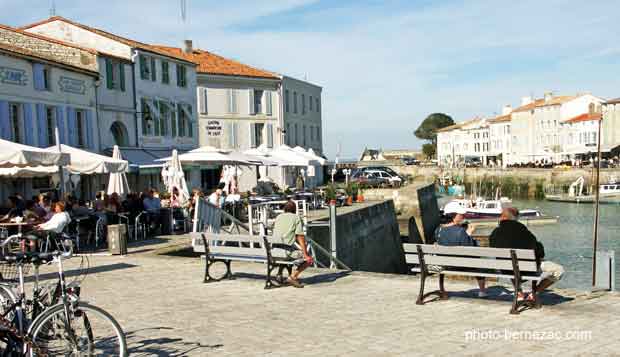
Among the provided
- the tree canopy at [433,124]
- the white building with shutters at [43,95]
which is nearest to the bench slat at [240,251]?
the white building with shutters at [43,95]

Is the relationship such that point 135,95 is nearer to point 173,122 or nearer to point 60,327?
point 173,122

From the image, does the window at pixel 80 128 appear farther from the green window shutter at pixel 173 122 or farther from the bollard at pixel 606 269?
the bollard at pixel 606 269

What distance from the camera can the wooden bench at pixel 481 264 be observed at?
7.75 m

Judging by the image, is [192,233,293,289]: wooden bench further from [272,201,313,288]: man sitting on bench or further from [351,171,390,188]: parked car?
[351,171,390,188]: parked car

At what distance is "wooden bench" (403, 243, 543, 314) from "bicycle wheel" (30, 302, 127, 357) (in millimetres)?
4374

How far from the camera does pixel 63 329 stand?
5312mm

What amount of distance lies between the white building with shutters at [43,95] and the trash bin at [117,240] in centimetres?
766

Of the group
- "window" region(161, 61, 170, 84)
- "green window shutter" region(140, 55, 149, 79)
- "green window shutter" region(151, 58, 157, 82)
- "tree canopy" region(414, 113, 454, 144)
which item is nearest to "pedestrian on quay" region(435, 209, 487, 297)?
"green window shutter" region(140, 55, 149, 79)

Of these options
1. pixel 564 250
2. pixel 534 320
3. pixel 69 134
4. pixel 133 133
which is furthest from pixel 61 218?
pixel 564 250

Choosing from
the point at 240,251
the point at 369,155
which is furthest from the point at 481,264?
the point at 369,155

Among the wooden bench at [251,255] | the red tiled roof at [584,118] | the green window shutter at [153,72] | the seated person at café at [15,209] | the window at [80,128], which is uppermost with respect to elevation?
the green window shutter at [153,72]

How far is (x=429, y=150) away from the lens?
137000 millimetres

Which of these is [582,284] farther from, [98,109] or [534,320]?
[98,109]

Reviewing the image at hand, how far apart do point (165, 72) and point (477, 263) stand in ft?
88.9
